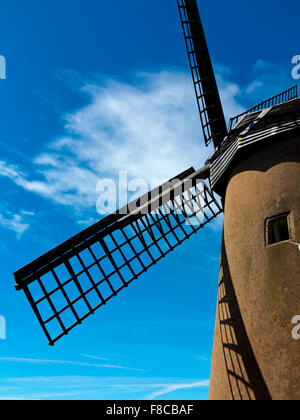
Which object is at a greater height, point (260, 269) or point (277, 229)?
point (277, 229)

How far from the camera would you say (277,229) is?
716cm

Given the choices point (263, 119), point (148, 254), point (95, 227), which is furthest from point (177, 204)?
point (263, 119)

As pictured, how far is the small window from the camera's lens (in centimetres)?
707

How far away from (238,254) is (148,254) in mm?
2725

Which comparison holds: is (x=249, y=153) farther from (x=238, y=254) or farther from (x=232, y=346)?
(x=232, y=346)
